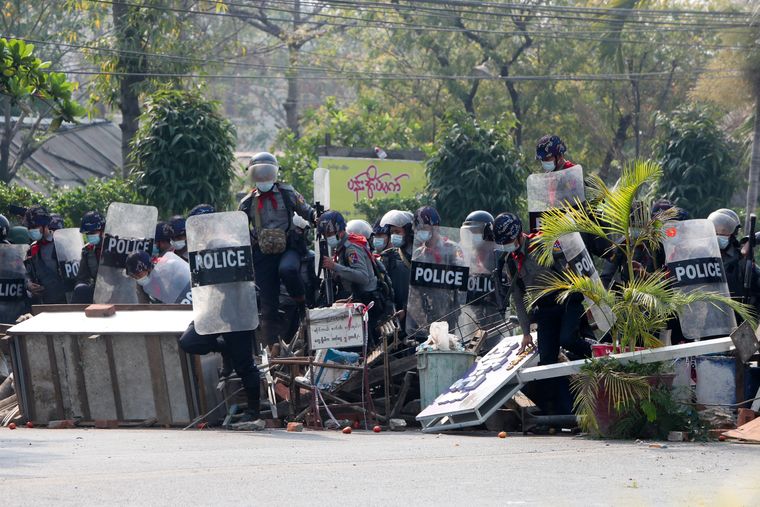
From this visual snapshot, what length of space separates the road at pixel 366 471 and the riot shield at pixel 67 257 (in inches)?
188

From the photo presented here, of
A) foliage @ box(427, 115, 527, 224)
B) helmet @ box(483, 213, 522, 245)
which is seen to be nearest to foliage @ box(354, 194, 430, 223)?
foliage @ box(427, 115, 527, 224)

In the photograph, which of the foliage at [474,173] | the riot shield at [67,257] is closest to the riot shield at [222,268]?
the riot shield at [67,257]

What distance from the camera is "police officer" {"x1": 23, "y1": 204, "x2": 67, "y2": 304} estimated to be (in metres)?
14.5

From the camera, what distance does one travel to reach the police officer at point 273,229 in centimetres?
1158

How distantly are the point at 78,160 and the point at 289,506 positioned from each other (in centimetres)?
3314

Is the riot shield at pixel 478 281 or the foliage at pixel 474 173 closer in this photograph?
the riot shield at pixel 478 281

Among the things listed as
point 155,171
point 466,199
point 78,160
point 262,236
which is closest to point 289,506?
point 262,236

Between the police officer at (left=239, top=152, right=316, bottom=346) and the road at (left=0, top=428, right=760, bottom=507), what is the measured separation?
233 cm

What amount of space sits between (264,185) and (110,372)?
210 centimetres

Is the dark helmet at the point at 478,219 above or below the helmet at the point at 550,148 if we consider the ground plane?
below

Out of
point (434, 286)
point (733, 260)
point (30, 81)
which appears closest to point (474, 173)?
point (434, 286)

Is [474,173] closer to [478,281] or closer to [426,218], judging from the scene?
[478,281]

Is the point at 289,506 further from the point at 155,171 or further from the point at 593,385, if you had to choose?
the point at 155,171

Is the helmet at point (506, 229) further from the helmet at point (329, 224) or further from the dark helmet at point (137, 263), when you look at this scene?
the dark helmet at point (137, 263)
